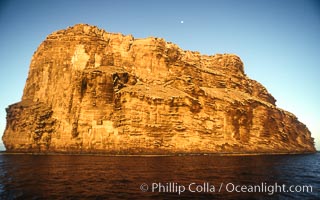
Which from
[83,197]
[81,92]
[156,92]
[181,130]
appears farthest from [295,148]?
[83,197]

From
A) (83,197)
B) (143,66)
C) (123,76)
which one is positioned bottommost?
(83,197)

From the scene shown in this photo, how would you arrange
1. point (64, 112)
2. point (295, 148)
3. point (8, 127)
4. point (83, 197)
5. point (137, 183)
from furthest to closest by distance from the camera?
point (295, 148)
point (8, 127)
point (64, 112)
point (137, 183)
point (83, 197)

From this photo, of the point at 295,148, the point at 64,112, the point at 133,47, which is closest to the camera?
the point at 64,112

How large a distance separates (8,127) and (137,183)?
90.8 metres

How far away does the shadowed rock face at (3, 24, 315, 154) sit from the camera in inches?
3297

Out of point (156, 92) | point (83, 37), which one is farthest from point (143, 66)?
point (83, 37)

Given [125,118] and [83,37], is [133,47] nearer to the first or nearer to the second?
[83,37]

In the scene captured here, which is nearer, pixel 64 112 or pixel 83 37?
pixel 64 112

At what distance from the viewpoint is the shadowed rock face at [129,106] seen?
275 feet

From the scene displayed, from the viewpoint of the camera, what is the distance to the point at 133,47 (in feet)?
345

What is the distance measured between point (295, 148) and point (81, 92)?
9601 centimetres

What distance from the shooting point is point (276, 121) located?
111 metres

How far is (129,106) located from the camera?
278 feet

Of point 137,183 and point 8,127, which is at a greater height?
point 8,127
